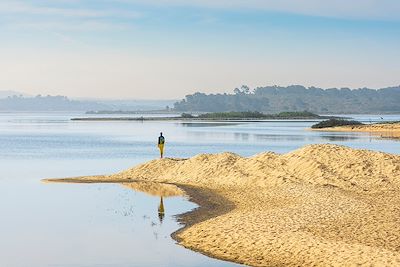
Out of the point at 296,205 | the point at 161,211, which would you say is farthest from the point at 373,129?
the point at 161,211

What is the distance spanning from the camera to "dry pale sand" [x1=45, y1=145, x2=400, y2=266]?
61.3ft

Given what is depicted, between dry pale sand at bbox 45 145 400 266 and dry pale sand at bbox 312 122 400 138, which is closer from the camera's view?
dry pale sand at bbox 45 145 400 266

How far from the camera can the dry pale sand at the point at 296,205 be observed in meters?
18.7

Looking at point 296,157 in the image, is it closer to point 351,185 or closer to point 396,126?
point 351,185

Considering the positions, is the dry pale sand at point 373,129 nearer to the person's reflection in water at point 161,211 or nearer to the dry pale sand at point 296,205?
the dry pale sand at point 296,205

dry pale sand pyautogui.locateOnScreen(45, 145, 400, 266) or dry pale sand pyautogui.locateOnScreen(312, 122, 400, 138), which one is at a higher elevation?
dry pale sand pyautogui.locateOnScreen(45, 145, 400, 266)

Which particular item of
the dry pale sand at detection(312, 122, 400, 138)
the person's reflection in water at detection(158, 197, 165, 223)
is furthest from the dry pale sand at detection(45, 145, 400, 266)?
the dry pale sand at detection(312, 122, 400, 138)

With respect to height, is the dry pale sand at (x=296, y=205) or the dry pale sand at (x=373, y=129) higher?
the dry pale sand at (x=296, y=205)

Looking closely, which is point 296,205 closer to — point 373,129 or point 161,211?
point 161,211

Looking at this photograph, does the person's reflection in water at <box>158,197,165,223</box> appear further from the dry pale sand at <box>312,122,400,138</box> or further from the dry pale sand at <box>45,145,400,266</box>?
the dry pale sand at <box>312,122,400,138</box>

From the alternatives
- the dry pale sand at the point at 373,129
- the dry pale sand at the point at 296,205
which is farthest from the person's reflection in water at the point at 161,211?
the dry pale sand at the point at 373,129

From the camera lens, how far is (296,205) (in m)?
26.7

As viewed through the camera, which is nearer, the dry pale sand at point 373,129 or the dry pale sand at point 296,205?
the dry pale sand at point 296,205

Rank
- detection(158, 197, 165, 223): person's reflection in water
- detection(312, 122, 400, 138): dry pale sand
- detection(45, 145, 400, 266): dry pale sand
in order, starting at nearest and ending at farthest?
detection(45, 145, 400, 266): dry pale sand < detection(158, 197, 165, 223): person's reflection in water < detection(312, 122, 400, 138): dry pale sand
